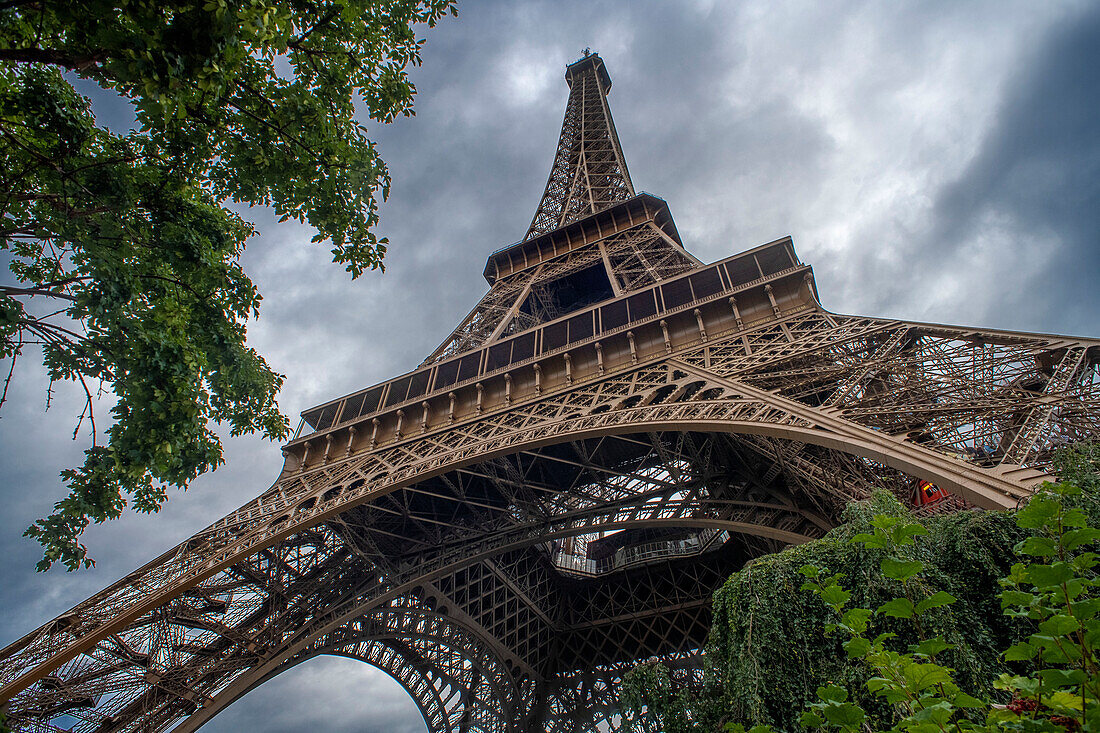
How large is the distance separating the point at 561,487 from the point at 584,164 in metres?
23.5

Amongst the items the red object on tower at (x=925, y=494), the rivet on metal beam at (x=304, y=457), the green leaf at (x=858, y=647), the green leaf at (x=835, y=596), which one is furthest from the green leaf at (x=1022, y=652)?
the rivet on metal beam at (x=304, y=457)

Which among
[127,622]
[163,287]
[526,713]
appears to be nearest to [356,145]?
[163,287]

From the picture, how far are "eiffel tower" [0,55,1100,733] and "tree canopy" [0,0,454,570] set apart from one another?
679cm

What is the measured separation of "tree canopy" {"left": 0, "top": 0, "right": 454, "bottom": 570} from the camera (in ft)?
14.5

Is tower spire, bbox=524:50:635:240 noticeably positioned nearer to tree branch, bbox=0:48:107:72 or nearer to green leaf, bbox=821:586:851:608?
tree branch, bbox=0:48:107:72

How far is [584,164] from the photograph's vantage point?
117ft

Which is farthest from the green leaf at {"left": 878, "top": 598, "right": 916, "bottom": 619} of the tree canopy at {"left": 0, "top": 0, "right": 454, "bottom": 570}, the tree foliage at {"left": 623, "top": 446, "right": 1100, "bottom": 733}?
the tree canopy at {"left": 0, "top": 0, "right": 454, "bottom": 570}

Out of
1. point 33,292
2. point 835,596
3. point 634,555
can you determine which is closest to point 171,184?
point 33,292

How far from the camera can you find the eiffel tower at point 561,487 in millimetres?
9383

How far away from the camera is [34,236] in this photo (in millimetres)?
5137

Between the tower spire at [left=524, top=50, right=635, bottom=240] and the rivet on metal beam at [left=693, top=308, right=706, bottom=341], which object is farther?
the tower spire at [left=524, top=50, right=635, bottom=240]

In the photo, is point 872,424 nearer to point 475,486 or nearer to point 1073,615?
point 1073,615

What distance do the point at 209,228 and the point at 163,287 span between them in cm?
74

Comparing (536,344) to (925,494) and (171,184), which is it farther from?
(171,184)
